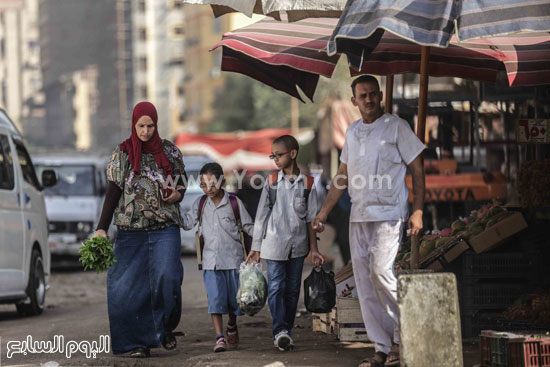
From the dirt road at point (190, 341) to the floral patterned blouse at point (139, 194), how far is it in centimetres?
110

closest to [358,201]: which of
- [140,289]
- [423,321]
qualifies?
[423,321]

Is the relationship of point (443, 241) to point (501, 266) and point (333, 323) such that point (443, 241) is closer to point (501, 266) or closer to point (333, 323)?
point (501, 266)

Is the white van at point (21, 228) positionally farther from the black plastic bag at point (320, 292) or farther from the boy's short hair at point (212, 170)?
the black plastic bag at point (320, 292)

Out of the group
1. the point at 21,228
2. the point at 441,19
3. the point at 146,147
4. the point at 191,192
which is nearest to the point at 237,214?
the point at 146,147

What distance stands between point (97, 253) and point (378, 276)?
248 centimetres

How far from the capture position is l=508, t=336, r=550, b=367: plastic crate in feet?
23.6

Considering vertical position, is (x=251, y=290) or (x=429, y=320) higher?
(x=251, y=290)

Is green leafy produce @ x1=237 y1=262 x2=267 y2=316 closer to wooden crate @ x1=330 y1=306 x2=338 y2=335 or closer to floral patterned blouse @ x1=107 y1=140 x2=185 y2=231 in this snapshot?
floral patterned blouse @ x1=107 y1=140 x2=185 y2=231

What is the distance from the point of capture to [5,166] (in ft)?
43.9

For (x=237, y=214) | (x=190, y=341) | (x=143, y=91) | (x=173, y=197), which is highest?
(x=143, y=91)

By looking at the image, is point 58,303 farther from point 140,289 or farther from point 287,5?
point 287,5

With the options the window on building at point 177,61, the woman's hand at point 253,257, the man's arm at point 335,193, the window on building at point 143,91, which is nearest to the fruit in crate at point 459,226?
the woman's hand at point 253,257

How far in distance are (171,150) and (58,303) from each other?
7849mm

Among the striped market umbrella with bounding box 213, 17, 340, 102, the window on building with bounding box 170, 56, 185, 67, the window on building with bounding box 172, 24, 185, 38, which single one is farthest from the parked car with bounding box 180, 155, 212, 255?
the window on building with bounding box 172, 24, 185, 38
